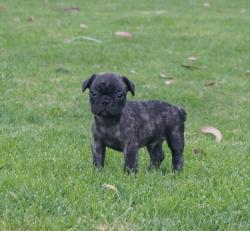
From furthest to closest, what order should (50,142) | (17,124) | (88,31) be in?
(88,31) → (17,124) → (50,142)

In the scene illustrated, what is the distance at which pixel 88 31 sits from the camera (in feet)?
55.7

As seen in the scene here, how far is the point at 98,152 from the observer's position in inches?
276

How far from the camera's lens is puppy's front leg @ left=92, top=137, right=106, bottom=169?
22.8 feet

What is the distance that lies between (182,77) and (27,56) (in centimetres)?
347

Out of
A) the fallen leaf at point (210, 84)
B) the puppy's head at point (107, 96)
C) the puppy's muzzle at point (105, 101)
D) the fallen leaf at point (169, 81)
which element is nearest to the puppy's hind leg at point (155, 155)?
the puppy's head at point (107, 96)

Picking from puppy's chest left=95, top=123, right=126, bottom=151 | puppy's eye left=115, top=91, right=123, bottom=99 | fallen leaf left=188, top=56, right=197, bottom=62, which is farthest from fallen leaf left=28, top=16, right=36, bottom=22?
puppy's eye left=115, top=91, right=123, bottom=99

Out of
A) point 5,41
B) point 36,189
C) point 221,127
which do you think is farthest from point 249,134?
point 5,41

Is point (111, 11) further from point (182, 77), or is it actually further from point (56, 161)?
point (56, 161)

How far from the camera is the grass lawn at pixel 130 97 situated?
5.95 m

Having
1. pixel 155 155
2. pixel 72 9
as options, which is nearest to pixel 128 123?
pixel 155 155

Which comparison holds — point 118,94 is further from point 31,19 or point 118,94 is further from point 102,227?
point 31,19

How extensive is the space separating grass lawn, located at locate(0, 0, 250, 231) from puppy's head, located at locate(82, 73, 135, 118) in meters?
0.76

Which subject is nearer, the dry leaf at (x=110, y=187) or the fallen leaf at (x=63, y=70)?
the dry leaf at (x=110, y=187)

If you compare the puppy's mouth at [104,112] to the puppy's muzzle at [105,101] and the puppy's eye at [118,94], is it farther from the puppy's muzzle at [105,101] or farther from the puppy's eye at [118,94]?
the puppy's eye at [118,94]
